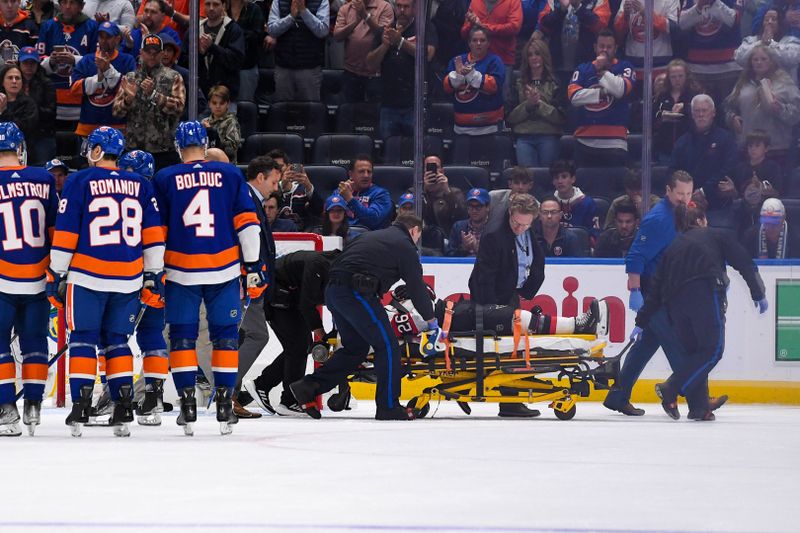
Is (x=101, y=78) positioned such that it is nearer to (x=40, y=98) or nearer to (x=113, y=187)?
(x=40, y=98)

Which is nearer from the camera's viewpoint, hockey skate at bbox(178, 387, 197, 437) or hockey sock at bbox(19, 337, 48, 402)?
hockey skate at bbox(178, 387, 197, 437)

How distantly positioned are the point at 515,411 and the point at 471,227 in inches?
70.8

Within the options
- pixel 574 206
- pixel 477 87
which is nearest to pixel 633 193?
pixel 574 206

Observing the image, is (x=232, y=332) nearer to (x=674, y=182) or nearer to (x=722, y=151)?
(x=674, y=182)

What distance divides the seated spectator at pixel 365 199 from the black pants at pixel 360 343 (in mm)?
1958

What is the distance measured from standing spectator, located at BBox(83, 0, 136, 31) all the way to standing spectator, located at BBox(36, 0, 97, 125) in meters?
0.13

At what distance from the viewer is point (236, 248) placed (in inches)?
259

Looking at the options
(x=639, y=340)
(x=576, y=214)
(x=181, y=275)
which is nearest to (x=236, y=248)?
(x=181, y=275)

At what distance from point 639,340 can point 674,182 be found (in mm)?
1050

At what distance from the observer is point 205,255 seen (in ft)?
21.2

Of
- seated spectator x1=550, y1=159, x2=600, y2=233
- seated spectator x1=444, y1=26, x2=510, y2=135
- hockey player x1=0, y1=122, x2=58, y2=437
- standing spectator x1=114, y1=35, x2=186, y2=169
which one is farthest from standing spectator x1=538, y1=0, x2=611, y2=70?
hockey player x1=0, y1=122, x2=58, y2=437

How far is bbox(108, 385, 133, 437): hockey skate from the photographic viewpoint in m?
6.34

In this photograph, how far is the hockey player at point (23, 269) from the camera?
6.36 m

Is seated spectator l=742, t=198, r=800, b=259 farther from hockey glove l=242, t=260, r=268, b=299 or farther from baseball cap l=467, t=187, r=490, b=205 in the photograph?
hockey glove l=242, t=260, r=268, b=299
